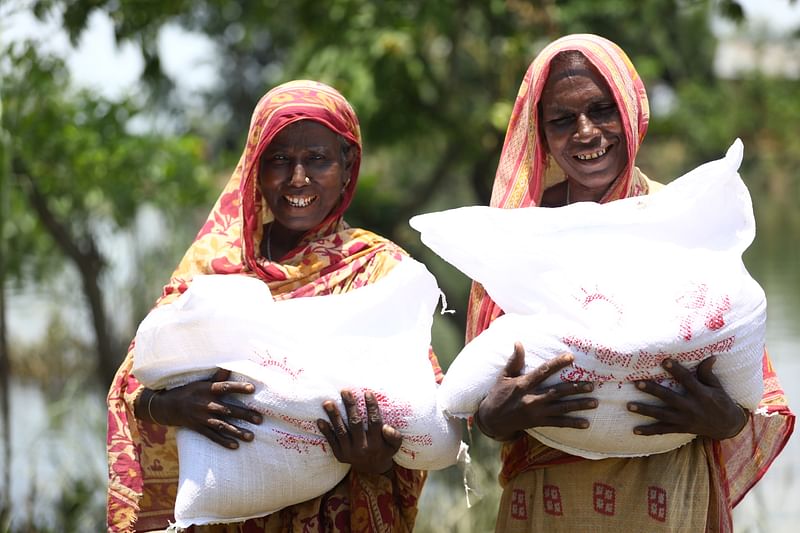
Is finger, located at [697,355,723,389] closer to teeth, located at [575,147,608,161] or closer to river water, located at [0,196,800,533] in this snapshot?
teeth, located at [575,147,608,161]

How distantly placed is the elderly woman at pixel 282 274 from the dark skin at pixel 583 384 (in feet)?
0.85

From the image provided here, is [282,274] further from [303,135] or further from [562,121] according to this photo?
[562,121]

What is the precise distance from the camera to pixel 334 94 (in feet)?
8.04

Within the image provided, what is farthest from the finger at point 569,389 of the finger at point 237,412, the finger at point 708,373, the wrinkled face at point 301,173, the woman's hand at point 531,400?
Answer: the wrinkled face at point 301,173

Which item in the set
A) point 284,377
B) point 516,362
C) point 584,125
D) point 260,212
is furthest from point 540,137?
point 284,377

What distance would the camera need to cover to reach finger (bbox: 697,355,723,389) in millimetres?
2012

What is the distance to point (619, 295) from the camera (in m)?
2.00

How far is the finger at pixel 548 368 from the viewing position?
6.55 ft

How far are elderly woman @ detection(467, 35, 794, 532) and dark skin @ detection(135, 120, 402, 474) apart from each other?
23 cm

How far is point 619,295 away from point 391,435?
0.53 meters

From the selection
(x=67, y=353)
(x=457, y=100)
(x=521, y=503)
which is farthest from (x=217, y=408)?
(x=67, y=353)

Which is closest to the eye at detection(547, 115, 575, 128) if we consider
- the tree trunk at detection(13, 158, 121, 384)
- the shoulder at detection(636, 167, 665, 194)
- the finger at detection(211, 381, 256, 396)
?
the shoulder at detection(636, 167, 665, 194)

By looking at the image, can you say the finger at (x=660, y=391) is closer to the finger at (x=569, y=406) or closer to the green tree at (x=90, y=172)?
the finger at (x=569, y=406)

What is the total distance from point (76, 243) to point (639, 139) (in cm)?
430
